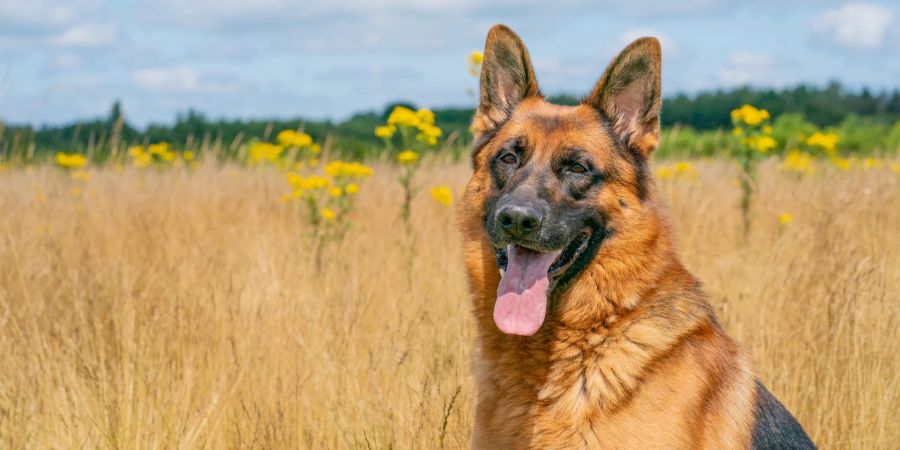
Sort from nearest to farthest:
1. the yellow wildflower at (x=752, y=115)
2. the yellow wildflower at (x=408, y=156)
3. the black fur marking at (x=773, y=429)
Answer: the black fur marking at (x=773, y=429), the yellow wildflower at (x=408, y=156), the yellow wildflower at (x=752, y=115)

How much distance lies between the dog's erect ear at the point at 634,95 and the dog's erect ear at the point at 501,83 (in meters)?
0.31

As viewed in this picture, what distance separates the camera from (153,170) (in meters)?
11.7

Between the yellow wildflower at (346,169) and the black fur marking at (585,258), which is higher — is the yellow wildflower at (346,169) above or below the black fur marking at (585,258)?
above

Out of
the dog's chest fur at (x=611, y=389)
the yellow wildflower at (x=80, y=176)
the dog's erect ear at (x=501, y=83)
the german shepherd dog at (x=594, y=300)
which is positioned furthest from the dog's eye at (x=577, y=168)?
the yellow wildflower at (x=80, y=176)

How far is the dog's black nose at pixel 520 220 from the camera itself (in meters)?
2.83

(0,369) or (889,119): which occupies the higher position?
(889,119)

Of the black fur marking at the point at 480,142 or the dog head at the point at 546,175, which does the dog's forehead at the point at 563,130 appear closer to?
the dog head at the point at 546,175

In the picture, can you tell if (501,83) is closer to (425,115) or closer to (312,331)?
(312,331)

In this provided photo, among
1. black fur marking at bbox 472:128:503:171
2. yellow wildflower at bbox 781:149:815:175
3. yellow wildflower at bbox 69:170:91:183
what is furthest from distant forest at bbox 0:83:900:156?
black fur marking at bbox 472:128:503:171

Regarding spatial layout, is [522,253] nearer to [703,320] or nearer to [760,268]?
[703,320]

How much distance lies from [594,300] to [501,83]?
3.77ft

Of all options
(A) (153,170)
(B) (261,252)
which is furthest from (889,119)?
(B) (261,252)

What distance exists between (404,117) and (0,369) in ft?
11.5

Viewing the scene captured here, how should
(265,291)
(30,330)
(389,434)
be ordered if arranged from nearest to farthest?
1. (389,434)
2. (30,330)
3. (265,291)
